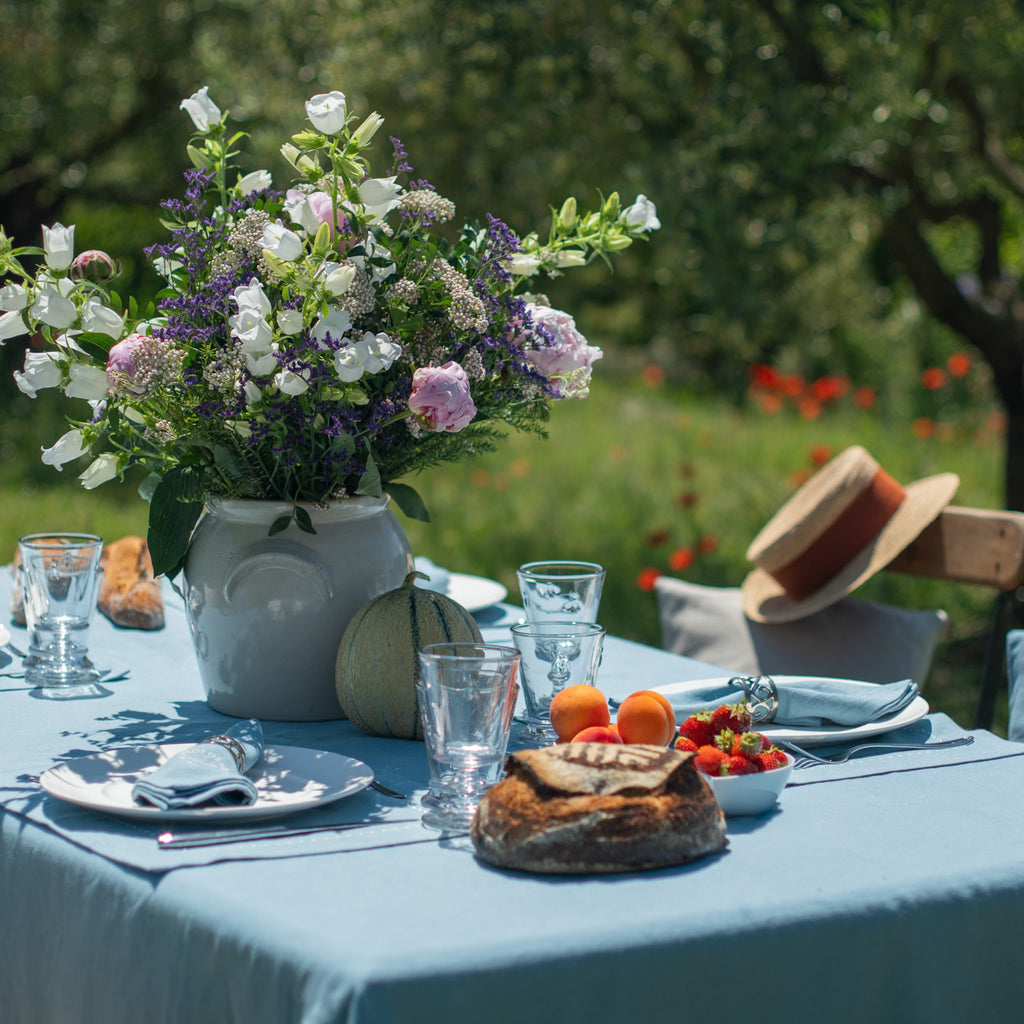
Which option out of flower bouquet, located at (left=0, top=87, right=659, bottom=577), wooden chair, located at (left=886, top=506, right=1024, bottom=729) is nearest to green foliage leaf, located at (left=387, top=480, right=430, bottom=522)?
flower bouquet, located at (left=0, top=87, right=659, bottom=577)

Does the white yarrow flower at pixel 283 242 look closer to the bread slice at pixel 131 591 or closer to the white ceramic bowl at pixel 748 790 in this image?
the white ceramic bowl at pixel 748 790

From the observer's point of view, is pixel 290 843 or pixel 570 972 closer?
pixel 570 972

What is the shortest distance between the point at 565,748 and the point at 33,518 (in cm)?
583

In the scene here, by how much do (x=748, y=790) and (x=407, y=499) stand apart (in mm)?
766

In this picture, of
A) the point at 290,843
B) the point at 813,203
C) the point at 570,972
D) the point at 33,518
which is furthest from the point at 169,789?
the point at 33,518

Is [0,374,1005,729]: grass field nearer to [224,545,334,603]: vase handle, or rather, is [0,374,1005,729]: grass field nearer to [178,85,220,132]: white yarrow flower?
[224,545,334,603]: vase handle

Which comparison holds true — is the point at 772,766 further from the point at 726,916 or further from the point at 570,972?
the point at 570,972

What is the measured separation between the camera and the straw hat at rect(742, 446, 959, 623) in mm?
2879

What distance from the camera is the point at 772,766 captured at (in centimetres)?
153

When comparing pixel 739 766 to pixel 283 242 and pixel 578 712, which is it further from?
pixel 283 242

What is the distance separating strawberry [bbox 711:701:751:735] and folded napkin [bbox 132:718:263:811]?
1.73 feet

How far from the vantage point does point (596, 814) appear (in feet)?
4.26

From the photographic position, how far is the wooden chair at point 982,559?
284 cm

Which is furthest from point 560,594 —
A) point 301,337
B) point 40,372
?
point 40,372
